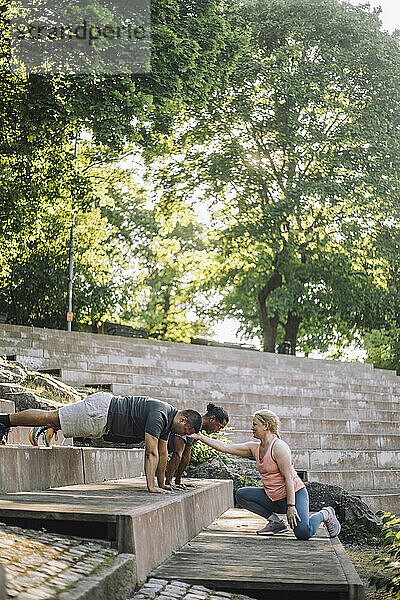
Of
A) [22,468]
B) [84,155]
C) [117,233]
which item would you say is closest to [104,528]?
[22,468]

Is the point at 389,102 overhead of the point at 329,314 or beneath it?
overhead

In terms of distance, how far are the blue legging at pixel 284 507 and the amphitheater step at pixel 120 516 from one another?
0.81m

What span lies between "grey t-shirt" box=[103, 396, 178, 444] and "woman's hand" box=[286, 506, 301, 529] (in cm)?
114

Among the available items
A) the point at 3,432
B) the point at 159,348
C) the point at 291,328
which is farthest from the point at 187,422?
the point at 291,328

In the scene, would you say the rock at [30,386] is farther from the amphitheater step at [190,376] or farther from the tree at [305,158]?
the tree at [305,158]

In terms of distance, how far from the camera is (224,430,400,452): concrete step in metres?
13.0

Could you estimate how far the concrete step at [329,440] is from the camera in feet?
42.7

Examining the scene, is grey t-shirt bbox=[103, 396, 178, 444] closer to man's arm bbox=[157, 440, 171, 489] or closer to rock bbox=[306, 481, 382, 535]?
man's arm bbox=[157, 440, 171, 489]

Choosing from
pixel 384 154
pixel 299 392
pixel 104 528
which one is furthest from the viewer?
pixel 384 154

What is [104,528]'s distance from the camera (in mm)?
4359

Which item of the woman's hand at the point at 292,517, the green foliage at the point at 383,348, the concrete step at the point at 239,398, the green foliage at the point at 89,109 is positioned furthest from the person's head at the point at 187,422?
the green foliage at the point at 383,348

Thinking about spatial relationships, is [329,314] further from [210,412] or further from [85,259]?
[210,412]

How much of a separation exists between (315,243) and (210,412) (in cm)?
2145

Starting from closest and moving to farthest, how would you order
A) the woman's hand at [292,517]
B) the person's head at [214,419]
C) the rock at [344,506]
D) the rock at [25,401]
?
1. the woman's hand at [292,517]
2. the person's head at [214,419]
3. the rock at [25,401]
4. the rock at [344,506]
